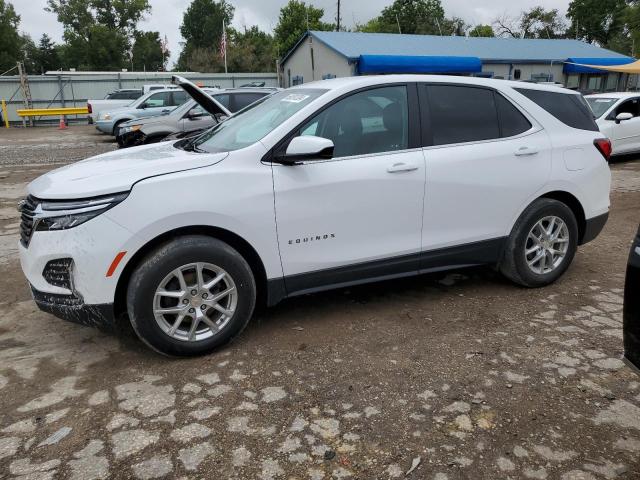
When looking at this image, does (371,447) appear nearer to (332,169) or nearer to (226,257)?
(226,257)

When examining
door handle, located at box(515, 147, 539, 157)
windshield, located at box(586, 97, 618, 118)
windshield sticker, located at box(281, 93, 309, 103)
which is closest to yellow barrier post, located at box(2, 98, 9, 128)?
windshield, located at box(586, 97, 618, 118)

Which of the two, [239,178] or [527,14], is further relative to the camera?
[527,14]

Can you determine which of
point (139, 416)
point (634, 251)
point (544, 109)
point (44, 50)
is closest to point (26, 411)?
point (139, 416)

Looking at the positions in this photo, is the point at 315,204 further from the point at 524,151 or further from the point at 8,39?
the point at 8,39

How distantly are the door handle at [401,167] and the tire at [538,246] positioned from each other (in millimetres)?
1140

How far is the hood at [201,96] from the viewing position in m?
4.87

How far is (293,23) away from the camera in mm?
54844

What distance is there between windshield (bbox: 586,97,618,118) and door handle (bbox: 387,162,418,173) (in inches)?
389

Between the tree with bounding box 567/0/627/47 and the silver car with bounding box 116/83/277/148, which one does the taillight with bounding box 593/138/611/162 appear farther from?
the tree with bounding box 567/0/627/47

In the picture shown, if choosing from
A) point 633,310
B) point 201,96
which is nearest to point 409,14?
point 201,96

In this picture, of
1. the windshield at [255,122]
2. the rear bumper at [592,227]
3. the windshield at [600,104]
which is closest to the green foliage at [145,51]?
the windshield at [600,104]

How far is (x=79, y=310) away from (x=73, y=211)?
0.59 m

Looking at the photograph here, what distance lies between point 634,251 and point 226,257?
220 cm

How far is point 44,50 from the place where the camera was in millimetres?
79000
